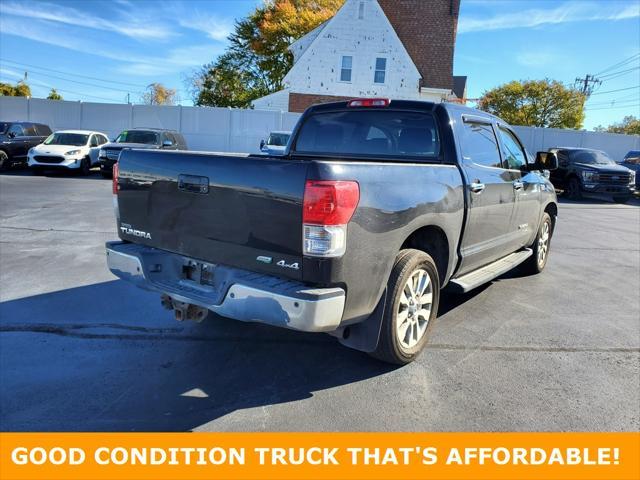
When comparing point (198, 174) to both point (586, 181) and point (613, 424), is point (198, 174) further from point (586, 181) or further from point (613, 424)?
point (586, 181)

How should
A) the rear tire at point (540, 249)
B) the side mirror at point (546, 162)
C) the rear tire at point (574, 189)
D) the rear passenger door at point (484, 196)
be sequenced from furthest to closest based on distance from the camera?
the rear tire at point (574, 189) → the rear tire at point (540, 249) → the side mirror at point (546, 162) → the rear passenger door at point (484, 196)

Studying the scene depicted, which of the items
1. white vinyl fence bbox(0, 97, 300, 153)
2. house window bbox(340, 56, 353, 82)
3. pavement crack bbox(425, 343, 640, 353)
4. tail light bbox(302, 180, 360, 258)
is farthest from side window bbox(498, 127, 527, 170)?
house window bbox(340, 56, 353, 82)

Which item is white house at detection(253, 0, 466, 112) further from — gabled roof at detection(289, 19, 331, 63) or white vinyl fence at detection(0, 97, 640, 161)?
white vinyl fence at detection(0, 97, 640, 161)

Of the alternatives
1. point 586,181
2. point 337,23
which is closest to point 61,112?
point 337,23

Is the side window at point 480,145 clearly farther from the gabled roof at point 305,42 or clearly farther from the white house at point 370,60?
the gabled roof at point 305,42

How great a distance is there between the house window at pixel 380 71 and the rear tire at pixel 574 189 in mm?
13792

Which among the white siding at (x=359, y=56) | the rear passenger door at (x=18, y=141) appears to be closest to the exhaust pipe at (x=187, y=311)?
the rear passenger door at (x=18, y=141)

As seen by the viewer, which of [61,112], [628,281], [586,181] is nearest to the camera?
[628,281]

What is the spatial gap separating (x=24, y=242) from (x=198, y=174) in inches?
215

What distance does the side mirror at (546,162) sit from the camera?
5699mm

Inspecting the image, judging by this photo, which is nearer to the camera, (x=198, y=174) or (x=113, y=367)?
(x=198, y=174)

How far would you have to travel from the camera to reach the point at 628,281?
6562mm

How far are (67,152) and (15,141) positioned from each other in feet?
9.66

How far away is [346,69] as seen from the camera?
28219 mm
